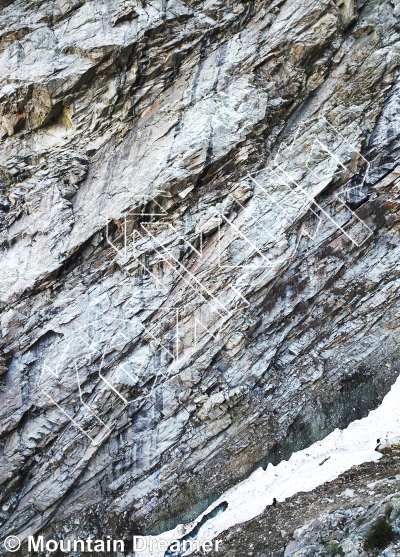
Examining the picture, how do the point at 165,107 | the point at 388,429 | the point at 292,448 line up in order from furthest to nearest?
the point at 165,107 < the point at 292,448 < the point at 388,429

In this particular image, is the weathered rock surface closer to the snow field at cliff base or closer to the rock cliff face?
the snow field at cliff base

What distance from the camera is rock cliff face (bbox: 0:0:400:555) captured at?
35.7 feet

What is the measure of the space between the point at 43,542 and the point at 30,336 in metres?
4.98

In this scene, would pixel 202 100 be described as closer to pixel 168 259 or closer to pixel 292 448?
pixel 168 259

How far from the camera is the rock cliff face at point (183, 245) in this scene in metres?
10.9

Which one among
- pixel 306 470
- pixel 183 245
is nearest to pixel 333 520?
pixel 306 470

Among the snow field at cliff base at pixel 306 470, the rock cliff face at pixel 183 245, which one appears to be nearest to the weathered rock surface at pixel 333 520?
the snow field at cliff base at pixel 306 470

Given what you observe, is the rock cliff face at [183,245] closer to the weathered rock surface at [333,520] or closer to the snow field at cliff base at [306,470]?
the snow field at cliff base at [306,470]

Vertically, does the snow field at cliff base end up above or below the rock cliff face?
below

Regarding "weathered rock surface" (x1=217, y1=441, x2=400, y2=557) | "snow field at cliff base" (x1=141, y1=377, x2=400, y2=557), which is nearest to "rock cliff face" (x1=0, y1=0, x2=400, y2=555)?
"snow field at cliff base" (x1=141, y1=377, x2=400, y2=557)

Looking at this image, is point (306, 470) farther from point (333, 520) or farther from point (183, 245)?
point (183, 245)

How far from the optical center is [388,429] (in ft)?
32.9

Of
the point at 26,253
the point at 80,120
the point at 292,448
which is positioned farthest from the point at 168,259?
the point at 292,448

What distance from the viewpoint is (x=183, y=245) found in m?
11.2
